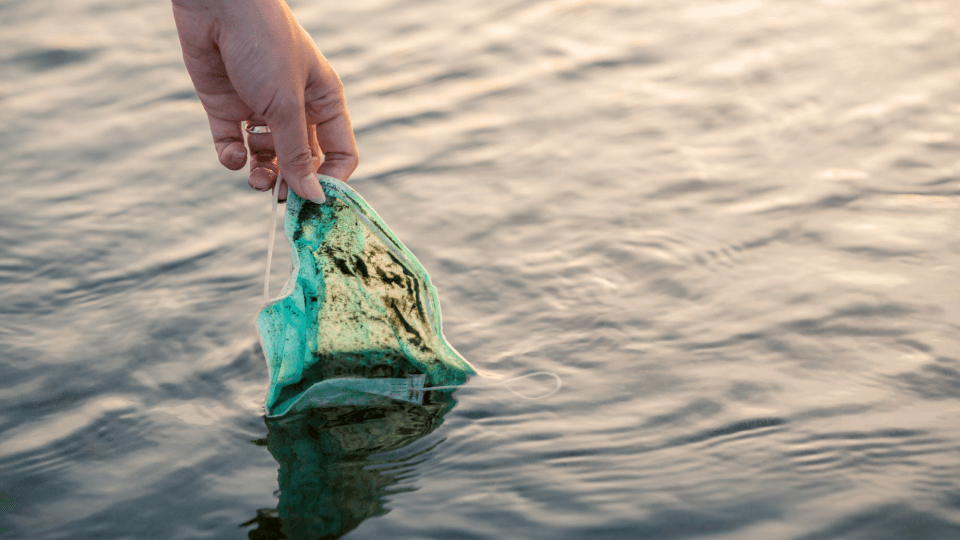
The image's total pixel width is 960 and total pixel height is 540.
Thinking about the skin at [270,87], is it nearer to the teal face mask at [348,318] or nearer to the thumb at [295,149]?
the thumb at [295,149]

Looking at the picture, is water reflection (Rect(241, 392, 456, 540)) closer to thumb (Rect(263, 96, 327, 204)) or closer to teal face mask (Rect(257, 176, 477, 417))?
teal face mask (Rect(257, 176, 477, 417))

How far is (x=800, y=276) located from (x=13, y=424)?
242 cm

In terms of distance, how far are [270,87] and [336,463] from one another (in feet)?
3.06

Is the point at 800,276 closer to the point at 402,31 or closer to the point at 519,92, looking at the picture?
the point at 519,92

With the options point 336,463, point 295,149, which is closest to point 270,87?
point 295,149

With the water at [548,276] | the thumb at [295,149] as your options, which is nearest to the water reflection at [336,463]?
the water at [548,276]

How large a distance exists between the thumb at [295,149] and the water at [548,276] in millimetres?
631

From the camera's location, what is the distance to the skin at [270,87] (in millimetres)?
1956

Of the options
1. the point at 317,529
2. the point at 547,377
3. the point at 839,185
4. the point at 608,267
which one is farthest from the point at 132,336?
the point at 839,185

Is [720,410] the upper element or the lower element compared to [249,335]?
lower

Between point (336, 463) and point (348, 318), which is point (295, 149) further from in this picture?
point (336, 463)

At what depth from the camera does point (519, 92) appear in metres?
4.06

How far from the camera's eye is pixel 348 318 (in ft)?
7.40

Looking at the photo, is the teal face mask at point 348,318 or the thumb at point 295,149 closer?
the thumb at point 295,149
